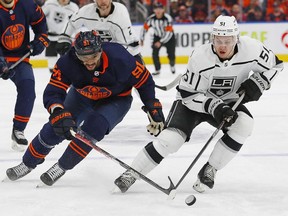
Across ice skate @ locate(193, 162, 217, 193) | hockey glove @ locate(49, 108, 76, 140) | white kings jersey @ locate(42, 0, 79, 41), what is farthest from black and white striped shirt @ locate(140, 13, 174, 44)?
hockey glove @ locate(49, 108, 76, 140)

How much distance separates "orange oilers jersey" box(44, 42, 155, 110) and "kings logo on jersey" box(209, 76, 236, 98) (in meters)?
0.30

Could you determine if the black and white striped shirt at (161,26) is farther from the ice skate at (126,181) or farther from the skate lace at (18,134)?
the ice skate at (126,181)

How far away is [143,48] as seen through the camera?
32.9 ft

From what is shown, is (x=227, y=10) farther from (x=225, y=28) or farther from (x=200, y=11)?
(x=225, y=28)

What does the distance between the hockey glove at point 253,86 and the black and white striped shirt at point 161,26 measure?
6039mm

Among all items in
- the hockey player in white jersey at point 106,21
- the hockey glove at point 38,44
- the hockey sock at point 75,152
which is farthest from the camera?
the hockey player in white jersey at point 106,21

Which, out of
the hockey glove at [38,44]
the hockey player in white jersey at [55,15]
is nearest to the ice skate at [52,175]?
the hockey glove at [38,44]

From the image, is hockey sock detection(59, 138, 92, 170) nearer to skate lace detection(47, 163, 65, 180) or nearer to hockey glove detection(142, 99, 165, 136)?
skate lace detection(47, 163, 65, 180)

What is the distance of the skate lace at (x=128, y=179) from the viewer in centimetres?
314

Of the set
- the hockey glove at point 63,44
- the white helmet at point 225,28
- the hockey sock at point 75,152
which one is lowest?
the hockey glove at point 63,44

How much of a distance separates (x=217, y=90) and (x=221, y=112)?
Answer: 0.77 feet

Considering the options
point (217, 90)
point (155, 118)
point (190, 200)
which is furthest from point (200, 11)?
point (190, 200)

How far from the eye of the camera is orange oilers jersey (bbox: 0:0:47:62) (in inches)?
166

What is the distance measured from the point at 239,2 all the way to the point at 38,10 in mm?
6275
